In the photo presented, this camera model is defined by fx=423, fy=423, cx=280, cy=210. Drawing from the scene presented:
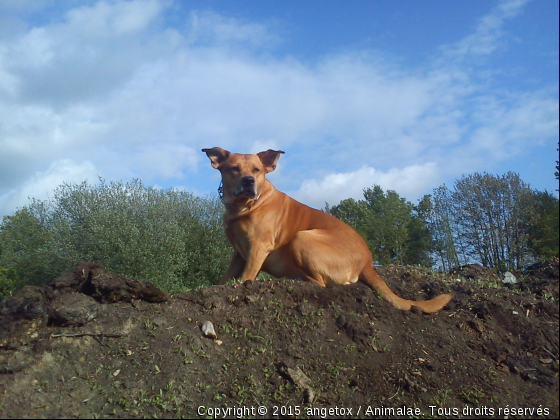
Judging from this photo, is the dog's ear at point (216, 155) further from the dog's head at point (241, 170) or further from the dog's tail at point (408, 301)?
the dog's tail at point (408, 301)

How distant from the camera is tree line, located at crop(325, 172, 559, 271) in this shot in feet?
25.0

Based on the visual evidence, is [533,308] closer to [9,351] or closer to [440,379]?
[440,379]

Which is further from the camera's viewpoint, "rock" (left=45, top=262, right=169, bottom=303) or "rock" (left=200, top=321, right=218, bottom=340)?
"rock" (left=45, top=262, right=169, bottom=303)

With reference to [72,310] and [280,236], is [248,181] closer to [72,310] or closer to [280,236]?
[280,236]

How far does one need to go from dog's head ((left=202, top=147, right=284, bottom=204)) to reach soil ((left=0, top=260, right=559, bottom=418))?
4.24ft

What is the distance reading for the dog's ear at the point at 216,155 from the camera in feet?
20.2

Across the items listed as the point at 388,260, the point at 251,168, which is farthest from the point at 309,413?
the point at 388,260

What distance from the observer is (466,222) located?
52.0 ft

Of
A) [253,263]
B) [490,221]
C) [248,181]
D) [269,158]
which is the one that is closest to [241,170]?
[248,181]

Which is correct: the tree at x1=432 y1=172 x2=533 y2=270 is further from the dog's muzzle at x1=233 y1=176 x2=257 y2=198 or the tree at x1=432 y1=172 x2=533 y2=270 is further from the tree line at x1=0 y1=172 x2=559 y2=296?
the dog's muzzle at x1=233 y1=176 x2=257 y2=198

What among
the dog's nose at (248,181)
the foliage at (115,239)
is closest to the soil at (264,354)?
the dog's nose at (248,181)

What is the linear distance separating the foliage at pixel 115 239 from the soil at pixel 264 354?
1256 cm

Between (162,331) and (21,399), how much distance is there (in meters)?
1.31

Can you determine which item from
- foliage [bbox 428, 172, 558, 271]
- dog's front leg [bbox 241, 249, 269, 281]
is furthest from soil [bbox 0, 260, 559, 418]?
foliage [bbox 428, 172, 558, 271]
